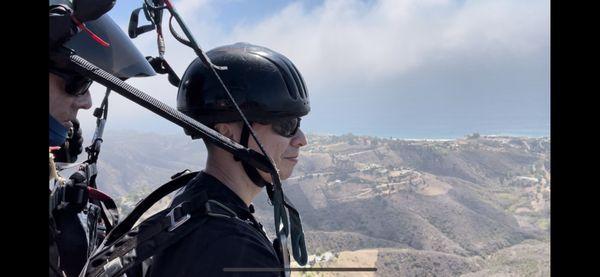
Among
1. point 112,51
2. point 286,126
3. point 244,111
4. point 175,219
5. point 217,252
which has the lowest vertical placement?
point 217,252

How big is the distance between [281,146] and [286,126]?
150mm

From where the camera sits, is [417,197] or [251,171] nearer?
[251,171]

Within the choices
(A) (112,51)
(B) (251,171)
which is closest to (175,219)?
(B) (251,171)

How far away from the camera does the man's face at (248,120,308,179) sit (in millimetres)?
2877

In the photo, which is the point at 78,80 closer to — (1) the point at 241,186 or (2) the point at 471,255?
(1) the point at 241,186

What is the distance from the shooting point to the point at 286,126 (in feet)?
9.76

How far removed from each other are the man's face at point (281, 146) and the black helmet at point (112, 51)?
0.82 metres

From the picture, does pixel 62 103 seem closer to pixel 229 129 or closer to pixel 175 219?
pixel 229 129

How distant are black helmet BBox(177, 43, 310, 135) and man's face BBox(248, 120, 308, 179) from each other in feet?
0.30

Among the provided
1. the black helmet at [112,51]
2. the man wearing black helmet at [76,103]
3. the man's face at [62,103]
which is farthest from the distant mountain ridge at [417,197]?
the man's face at [62,103]

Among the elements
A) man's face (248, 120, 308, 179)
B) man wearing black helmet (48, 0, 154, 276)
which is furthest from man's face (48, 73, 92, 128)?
man's face (248, 120, 308, 179)

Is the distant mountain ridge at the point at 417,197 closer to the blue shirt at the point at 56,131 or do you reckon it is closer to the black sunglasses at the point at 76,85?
the black sunglasses at the point at 76,85

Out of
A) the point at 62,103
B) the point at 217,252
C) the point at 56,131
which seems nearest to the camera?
the point at 217,252
